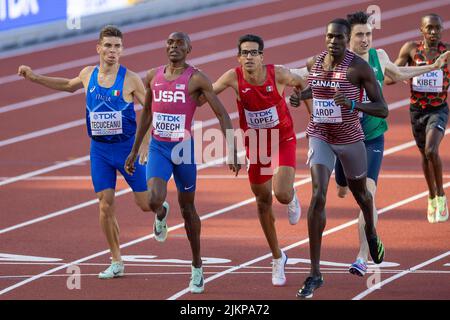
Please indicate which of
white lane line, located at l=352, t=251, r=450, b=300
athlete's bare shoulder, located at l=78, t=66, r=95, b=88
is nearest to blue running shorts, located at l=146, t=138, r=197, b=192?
athlete's bare shoulder, located at l=78, t=66, r=95, b=88

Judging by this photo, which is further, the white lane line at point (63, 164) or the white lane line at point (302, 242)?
the white lane line at point (63, 164)

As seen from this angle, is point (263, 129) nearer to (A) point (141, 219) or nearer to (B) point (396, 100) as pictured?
(A) point (141, 219)

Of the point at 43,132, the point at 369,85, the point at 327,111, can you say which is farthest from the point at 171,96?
the point at 43,132

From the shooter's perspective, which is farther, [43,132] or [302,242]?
[43,132]

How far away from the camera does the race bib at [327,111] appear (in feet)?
30.2

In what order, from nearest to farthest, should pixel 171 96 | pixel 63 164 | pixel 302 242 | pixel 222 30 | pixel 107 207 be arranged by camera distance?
pixel 171 96 → pixel 107 207 → pixel 302 242 → pixel 63 164 → pixel 222 30

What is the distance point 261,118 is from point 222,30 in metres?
12.8

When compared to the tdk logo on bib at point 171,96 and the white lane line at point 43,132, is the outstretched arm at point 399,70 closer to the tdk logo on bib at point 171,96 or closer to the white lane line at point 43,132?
the tdk logo on bib at point 171,96

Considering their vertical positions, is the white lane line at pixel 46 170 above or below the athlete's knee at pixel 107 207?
→ above

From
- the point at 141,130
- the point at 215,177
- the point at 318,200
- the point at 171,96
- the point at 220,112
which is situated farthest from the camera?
the point at 215,177

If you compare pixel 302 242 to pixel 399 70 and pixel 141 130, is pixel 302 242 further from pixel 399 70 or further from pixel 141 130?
pixel 141 130

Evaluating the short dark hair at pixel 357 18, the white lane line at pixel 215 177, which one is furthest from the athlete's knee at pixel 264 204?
the white lane line at pixel 215 177

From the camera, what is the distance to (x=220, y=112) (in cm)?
927

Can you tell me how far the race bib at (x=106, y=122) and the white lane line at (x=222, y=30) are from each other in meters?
10.3
